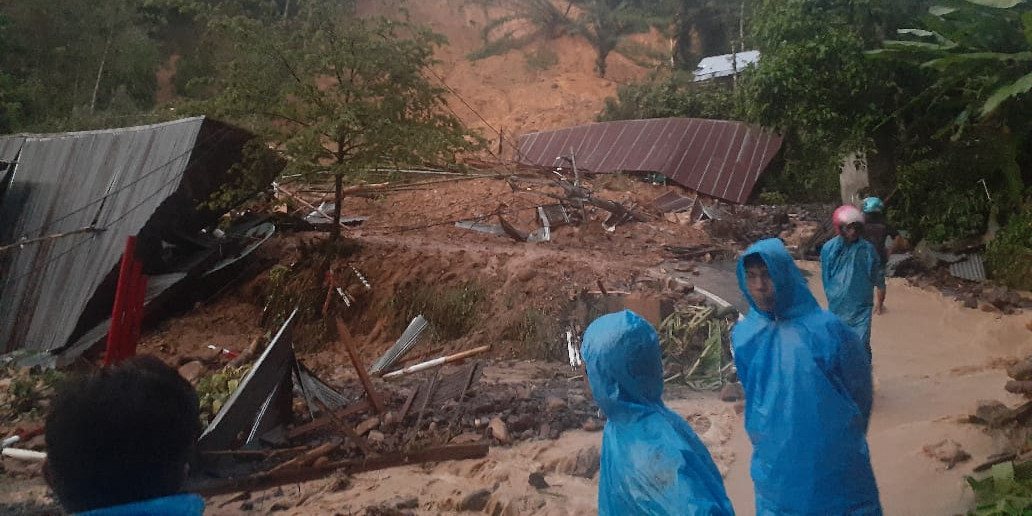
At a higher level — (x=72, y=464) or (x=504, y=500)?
(x=72, y=464)

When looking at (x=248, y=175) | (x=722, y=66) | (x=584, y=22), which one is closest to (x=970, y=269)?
(x=248, y=175)

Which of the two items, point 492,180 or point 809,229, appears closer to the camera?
point 809,229

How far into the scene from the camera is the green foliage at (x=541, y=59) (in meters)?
31.9

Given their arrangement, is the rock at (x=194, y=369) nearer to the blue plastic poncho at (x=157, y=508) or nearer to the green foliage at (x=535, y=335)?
the green foliage at (x=535, y=335)

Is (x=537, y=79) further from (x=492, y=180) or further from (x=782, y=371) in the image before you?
(x=782, y=371)

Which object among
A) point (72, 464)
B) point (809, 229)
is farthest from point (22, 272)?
point (809, 229)

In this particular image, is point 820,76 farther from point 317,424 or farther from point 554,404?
point 317,424

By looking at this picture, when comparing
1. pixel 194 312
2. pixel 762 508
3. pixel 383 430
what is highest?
pixel 762 508

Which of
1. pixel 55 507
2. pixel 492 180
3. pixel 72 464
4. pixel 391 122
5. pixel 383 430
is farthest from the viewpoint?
pixel 492 180

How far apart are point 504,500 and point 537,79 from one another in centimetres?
2779

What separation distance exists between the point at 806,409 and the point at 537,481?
2639 mm

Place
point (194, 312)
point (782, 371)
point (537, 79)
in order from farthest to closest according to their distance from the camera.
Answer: point (537, 79), point (194, 312), point (782, 371)

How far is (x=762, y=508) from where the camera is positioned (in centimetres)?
267

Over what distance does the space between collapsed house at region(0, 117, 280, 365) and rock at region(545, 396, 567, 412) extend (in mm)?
6222
